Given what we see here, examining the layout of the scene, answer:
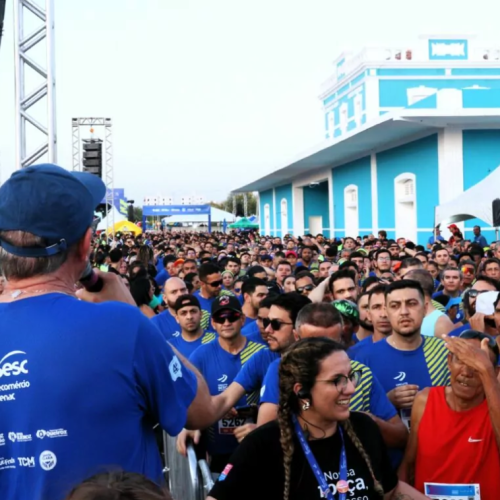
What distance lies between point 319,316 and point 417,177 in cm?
2294

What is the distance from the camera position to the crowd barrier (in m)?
4.50

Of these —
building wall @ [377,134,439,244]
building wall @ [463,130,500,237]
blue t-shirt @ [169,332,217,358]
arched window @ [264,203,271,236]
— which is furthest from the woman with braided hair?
arched window @ [264,203,271,236]

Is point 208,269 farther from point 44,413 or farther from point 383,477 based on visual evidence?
point 44,413

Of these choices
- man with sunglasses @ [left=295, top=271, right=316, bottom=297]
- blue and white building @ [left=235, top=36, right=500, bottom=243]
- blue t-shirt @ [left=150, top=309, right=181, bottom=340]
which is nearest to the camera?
blue t-shirt @ [left=150, top=309, right=181, bottom=340]

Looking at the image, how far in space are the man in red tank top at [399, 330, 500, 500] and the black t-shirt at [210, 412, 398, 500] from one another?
2.87ft

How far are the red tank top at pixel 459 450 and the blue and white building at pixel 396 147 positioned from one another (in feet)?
53.4

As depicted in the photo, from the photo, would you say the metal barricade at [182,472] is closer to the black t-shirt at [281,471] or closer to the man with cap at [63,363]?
the black t-shirt at [281,471]

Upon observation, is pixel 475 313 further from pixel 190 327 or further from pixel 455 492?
pixel 455 492

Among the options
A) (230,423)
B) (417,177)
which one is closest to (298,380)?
(230,423)

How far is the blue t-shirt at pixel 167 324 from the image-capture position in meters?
7.94

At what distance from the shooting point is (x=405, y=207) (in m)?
28.4

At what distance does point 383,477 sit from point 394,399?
1.46 meters

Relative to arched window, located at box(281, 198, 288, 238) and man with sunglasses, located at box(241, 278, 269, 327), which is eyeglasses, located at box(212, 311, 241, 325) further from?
arched window, located at box(281, 198, 288, 238)

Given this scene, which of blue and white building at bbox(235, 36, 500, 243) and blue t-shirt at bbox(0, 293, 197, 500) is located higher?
blue and white building at bbox(235, 36, 500, 243)
